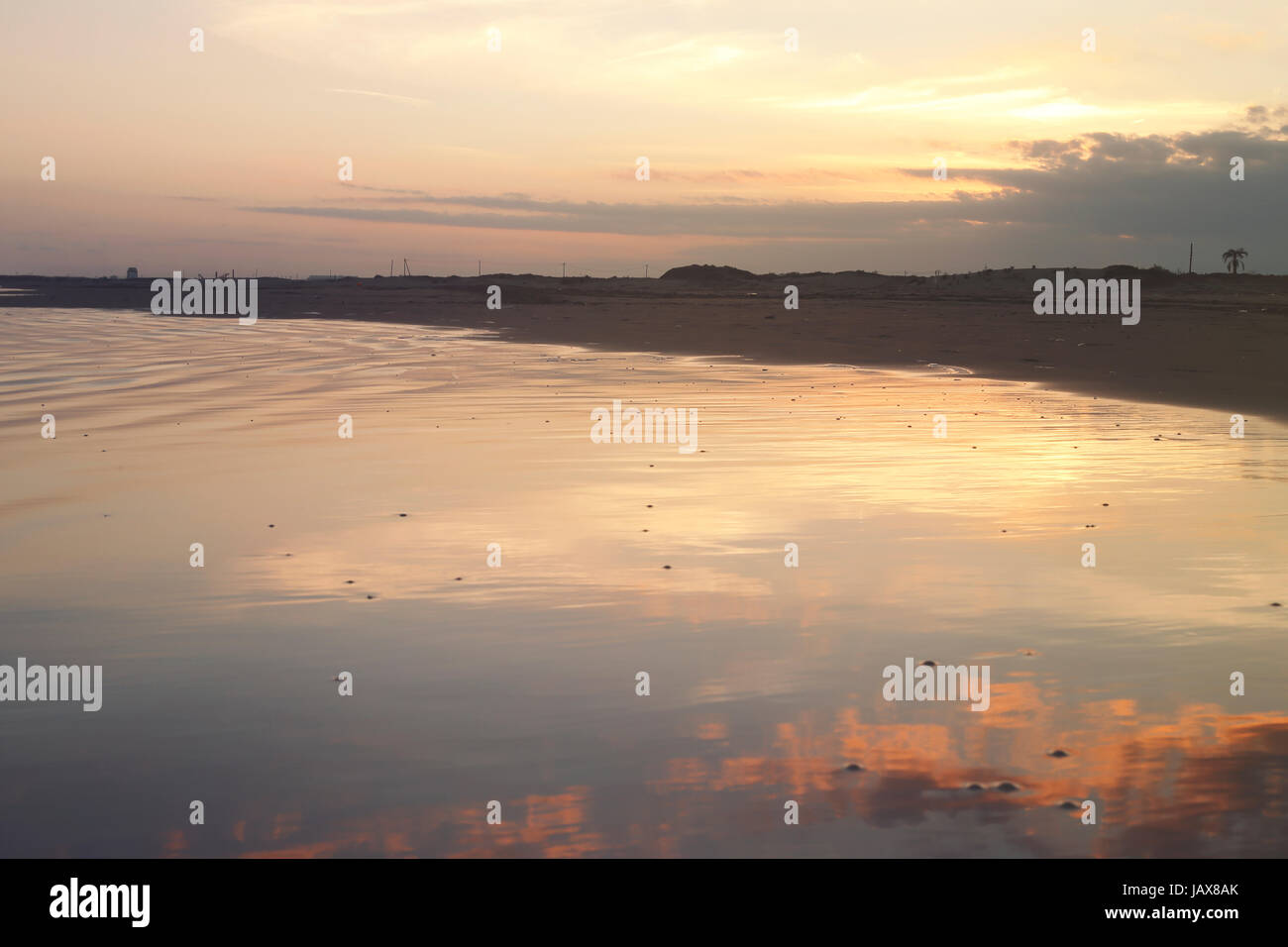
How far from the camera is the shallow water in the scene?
5.46 m

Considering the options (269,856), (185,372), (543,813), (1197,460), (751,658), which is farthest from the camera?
(185,372)

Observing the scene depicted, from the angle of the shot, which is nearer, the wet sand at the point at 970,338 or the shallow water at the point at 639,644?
the shallow water at the point at 639,644

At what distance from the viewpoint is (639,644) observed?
25.9 ft

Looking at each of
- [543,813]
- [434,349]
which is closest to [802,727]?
[543,813]

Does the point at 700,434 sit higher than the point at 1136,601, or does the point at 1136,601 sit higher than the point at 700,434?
the point at 700,434

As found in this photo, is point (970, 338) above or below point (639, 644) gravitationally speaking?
above

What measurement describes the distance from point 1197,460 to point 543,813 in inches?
512

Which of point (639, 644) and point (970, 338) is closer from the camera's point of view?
point (639, 644)

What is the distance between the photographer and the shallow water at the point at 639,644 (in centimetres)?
546

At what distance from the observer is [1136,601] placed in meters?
8.91

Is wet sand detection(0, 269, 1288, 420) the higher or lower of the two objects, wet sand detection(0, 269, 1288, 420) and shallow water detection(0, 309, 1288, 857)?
the higher

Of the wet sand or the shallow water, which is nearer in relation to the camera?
the shallow water

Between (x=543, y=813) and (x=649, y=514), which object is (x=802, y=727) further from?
(x=649, y=514)

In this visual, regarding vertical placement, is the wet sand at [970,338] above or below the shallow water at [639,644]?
above
